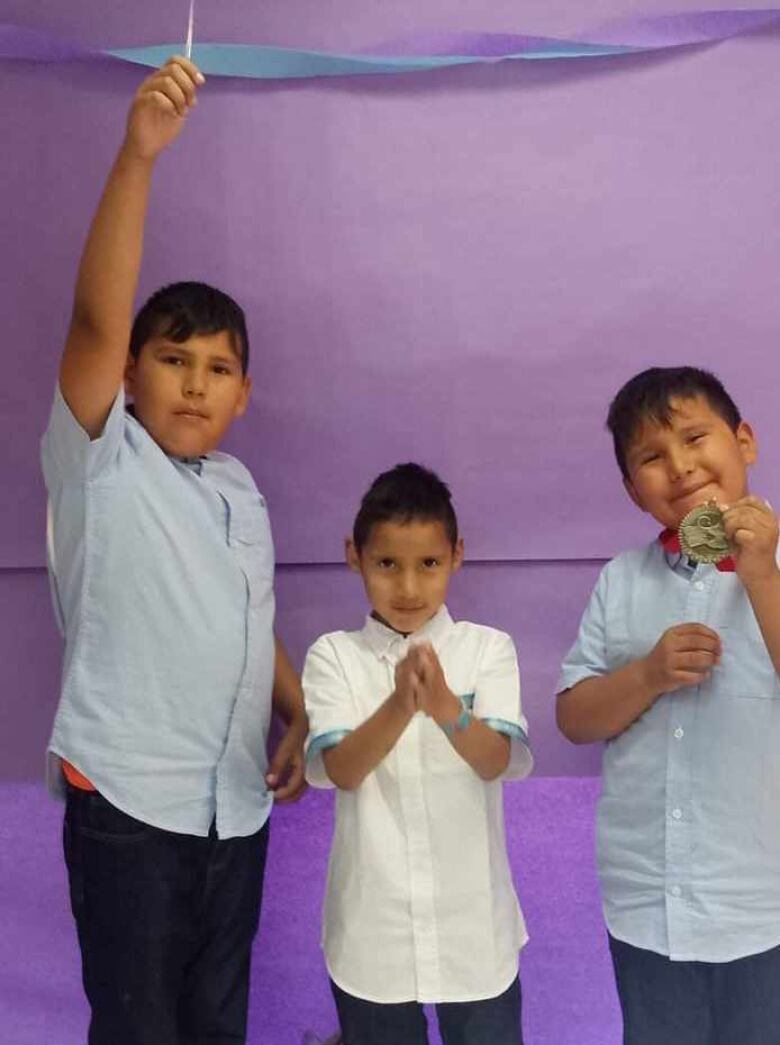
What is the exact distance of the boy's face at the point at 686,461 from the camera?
3.89ft

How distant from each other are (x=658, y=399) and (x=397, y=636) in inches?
15.2

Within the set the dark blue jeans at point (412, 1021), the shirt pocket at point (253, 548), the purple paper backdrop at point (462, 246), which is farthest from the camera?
the purple paper backdrop at point (462, 246)

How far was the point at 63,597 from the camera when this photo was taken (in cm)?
123

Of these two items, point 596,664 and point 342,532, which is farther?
point 342,532

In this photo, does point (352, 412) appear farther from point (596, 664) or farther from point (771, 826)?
point (771, 826)

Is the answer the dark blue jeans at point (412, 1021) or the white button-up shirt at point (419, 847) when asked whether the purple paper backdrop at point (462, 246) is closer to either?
the white button-up shirt at point (419, 847)

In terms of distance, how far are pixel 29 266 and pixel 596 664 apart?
89cm

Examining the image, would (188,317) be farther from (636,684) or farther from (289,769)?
(636,684)

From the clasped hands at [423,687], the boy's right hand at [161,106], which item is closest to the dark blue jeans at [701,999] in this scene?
the clasped hands at [423,687]

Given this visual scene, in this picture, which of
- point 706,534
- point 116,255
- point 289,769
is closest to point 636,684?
point 706,534

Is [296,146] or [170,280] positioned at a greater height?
[296,146]

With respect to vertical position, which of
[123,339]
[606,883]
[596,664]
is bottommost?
[606,883]

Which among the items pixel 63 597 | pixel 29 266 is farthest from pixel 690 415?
pixel 29 266

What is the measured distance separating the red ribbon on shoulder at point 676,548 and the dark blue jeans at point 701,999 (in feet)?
1.27
